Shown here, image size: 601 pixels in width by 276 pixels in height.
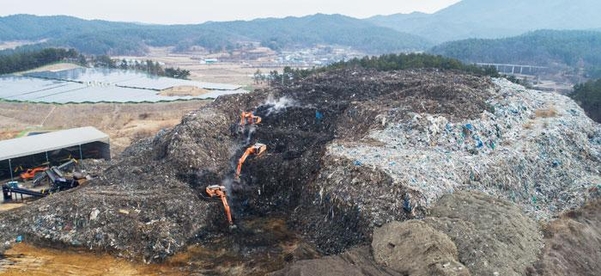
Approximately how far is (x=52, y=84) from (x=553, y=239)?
3882 cm

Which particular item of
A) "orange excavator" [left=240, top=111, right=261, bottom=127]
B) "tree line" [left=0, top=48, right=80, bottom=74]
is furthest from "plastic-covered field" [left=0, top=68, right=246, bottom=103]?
"orange excavator" [left=240, top=111, right=261, bottom=127]

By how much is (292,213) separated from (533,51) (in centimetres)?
6775

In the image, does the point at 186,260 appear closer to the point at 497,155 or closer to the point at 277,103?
the point at 497,155

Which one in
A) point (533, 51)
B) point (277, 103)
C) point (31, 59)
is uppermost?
point (533, 51)

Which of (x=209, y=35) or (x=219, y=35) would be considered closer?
(x=209, y=35)

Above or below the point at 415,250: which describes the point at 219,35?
above

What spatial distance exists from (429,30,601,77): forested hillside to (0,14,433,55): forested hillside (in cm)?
3841

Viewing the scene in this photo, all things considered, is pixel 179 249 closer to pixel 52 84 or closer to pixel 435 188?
pixel 435 188

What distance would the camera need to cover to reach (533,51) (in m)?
Result: 68.0

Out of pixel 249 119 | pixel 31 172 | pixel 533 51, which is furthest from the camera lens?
pixel 533 51

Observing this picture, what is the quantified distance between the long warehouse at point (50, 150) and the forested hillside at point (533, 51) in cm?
6020

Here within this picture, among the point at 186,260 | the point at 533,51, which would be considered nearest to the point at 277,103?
the point at 186,260

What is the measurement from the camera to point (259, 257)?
1150 cm

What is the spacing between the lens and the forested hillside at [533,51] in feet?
204
